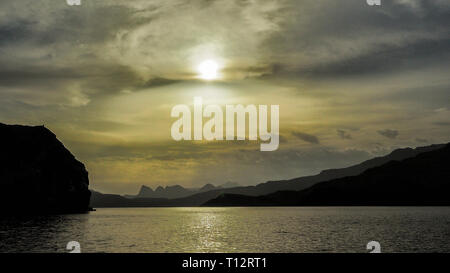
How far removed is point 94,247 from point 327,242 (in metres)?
44.8
